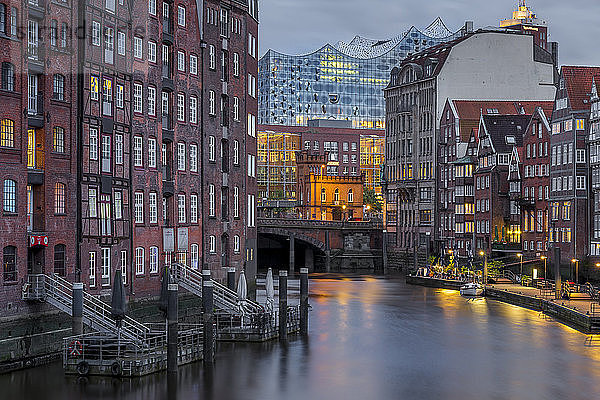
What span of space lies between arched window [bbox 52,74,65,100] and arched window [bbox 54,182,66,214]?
178 inches

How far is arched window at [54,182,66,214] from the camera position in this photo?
193 ft

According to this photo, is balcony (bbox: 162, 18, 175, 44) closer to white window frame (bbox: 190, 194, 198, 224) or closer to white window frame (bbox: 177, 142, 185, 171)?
white window frame (bbox: 177, 142, 185, 171)

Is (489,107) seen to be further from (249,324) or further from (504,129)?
(249,324)

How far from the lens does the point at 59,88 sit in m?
59.0

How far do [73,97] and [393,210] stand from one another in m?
107

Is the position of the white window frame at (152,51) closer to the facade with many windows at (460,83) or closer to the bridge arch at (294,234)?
the bridge arch at (294,234)

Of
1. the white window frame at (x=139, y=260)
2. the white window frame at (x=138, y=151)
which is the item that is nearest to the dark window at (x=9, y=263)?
the white window frame at (x=139, y=260)

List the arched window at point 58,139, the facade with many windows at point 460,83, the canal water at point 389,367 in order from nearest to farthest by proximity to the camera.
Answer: the canal water at point 389,367 → the arched window at point 58,139 → the facade with many windows at point 460,83

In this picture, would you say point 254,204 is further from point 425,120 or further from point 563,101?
point 425,120

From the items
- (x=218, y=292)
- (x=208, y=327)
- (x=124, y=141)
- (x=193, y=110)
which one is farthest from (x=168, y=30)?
(x=208, y=327)

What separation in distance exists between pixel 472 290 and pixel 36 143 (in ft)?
170

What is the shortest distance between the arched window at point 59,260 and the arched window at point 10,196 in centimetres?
525

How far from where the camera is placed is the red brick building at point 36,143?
175ft

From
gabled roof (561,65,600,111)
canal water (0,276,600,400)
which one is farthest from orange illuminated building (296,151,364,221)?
canal water (0,276,600,400)
